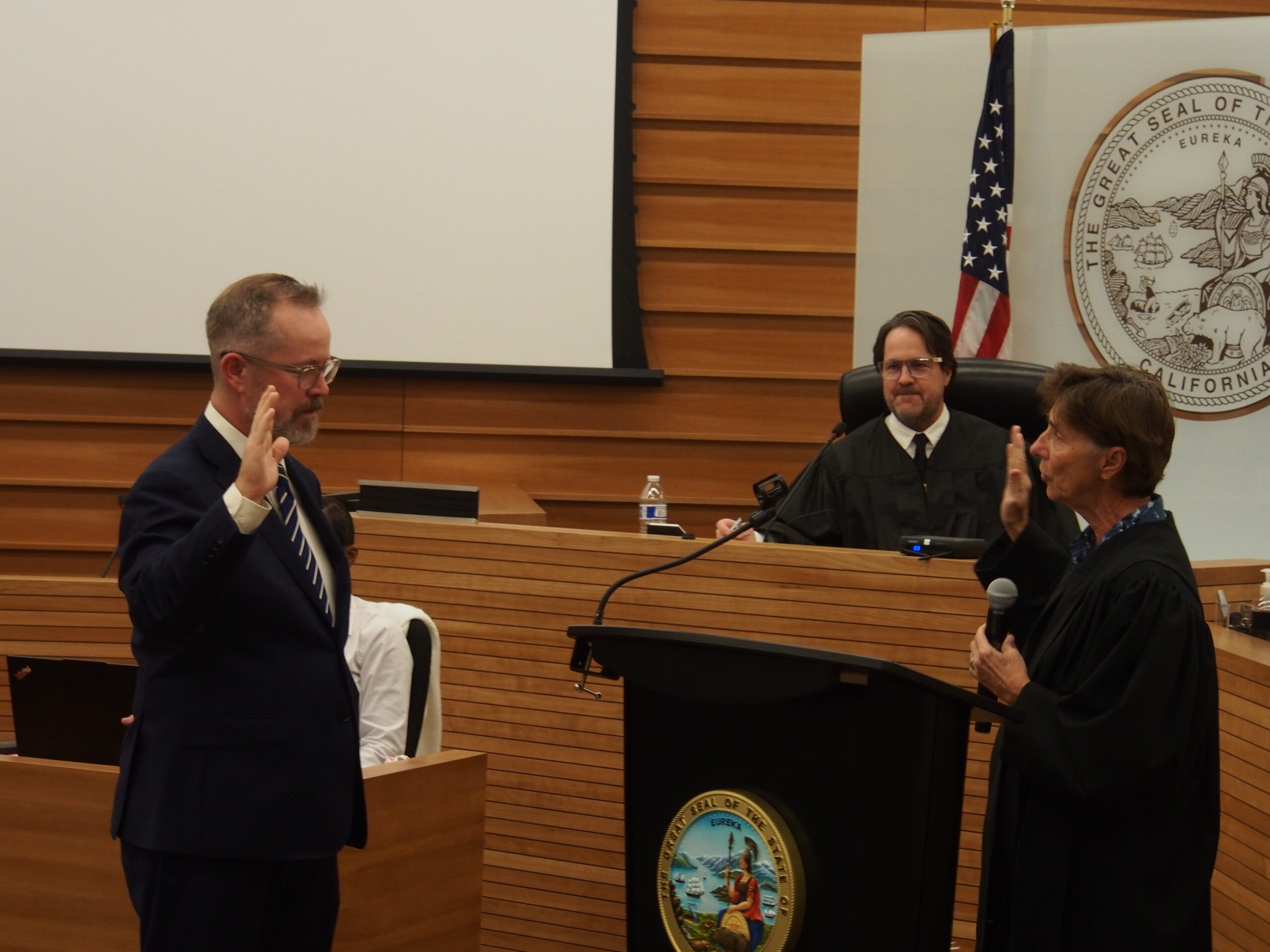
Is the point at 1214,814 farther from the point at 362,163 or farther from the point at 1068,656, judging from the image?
the point at 362,163

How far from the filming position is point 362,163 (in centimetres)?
479

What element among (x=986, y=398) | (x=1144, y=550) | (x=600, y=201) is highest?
(x=600, y=201)

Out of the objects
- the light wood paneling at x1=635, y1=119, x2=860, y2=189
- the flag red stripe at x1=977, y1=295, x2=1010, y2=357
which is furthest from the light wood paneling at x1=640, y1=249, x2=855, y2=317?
the flag red stripe at x1=977, y1=295, x2=1010, y2=357

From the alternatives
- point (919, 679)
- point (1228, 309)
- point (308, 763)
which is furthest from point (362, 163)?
point (919, 679)

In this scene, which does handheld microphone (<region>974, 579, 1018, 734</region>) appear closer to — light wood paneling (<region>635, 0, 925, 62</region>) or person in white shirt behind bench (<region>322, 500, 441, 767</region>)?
person in white shirt behind bench (<region>322, 500, 441, 767</region>)

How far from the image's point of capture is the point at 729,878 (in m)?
1.57

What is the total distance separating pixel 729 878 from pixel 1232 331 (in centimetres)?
284

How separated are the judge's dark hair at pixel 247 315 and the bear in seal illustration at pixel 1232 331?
9.36 ft

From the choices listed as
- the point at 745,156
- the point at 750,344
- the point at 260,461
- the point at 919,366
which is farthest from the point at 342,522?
the point at 745,156

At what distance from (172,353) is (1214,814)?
4.05m

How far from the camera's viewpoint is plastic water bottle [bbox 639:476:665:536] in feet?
15.2

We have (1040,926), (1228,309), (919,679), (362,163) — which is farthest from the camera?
(362,163)

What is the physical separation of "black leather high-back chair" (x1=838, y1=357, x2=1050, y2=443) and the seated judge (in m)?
0.09

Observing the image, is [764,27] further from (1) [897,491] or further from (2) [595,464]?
(1) [897,491]
